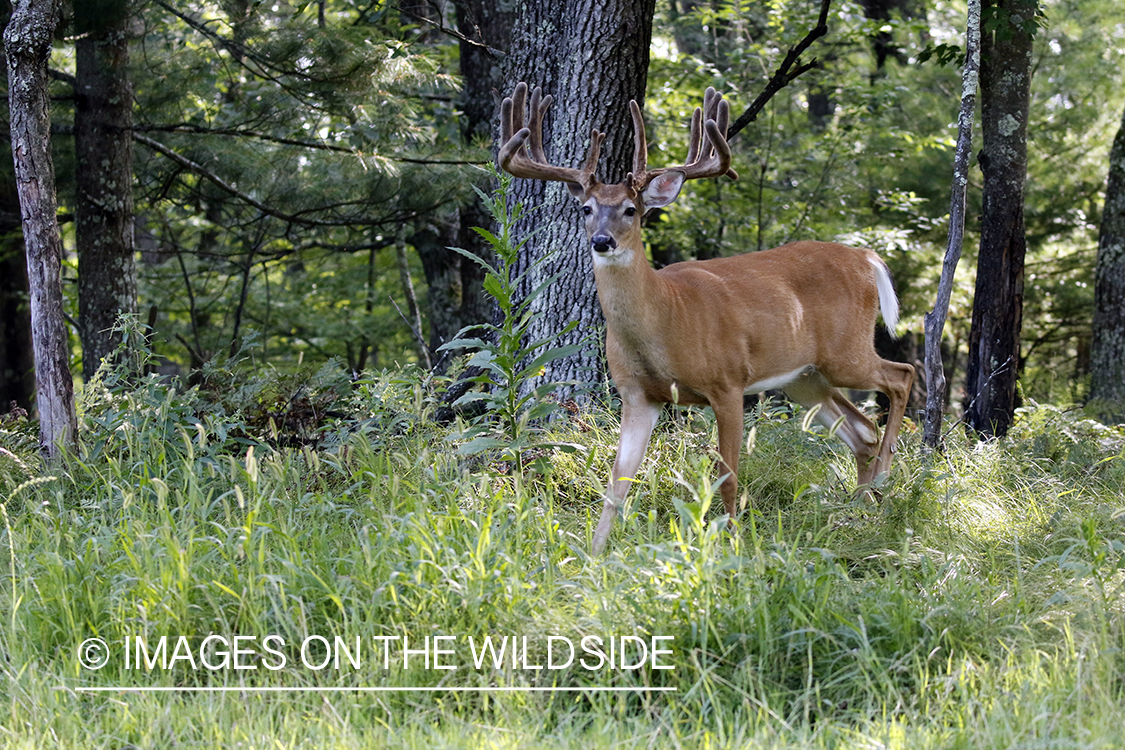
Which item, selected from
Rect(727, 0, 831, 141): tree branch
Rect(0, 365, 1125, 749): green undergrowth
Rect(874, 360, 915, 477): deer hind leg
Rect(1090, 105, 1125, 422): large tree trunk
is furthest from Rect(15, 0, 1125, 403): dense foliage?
Rect(0, 365, 1125, 749): green undergrowth

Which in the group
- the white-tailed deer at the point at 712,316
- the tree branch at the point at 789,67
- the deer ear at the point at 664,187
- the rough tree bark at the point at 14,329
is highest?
the tree branch at the point at 789,67

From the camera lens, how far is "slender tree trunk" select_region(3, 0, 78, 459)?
15.1 feet

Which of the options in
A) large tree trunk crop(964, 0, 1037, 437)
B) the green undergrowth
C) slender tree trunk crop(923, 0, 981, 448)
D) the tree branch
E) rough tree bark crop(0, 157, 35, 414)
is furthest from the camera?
rough tree bark crop(0, 157, 35, 414)

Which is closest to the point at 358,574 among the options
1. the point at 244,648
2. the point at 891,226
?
the point at 244,648

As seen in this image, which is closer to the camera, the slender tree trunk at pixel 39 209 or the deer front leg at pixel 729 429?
the deer front leg at pixel 729 429

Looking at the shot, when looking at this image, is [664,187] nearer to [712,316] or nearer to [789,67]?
[712,316]

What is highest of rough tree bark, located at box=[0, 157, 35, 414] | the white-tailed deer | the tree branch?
the tree branch

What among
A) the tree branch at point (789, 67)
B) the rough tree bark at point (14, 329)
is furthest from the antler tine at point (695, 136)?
the rough tree bark at point (14, 329)

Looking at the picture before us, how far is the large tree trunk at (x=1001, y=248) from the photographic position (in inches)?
248

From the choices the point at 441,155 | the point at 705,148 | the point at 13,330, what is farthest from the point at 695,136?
the point at 13,330

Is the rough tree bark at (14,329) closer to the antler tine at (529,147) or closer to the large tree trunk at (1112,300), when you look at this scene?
the antler tine at (529,147)

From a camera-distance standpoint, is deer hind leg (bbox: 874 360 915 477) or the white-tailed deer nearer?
the white-tailed deer

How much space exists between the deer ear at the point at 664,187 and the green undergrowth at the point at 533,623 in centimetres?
112

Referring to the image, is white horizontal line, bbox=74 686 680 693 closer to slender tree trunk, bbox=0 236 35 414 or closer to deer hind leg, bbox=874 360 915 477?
deer hind leg, bbox=874 360 915 477
